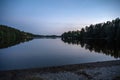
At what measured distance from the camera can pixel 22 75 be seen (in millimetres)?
7574

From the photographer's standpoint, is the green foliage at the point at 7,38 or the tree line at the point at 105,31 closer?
the tree line at the point at 105,31

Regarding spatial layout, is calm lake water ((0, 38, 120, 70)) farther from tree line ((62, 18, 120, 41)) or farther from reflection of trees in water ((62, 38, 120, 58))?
tree line ((62, 18, 120, 41))

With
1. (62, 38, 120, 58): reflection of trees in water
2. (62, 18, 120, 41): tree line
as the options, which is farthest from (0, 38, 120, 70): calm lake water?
(62, 18, 120, 41): tree line

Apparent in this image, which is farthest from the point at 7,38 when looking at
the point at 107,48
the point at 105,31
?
the point at 107,48

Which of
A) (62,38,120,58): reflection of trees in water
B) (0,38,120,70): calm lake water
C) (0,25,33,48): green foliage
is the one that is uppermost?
(0,25,33,48): green foliage

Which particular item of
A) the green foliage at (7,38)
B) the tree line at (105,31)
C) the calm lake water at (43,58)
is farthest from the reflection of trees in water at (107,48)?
the green foliage at (7,38)

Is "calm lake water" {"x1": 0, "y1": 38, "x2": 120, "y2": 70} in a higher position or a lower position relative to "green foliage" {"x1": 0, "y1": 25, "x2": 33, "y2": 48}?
lower

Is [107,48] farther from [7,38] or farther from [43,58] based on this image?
[7,38]

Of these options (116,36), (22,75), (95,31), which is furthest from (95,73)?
(95,31)

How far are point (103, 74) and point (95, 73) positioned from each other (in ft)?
1.32

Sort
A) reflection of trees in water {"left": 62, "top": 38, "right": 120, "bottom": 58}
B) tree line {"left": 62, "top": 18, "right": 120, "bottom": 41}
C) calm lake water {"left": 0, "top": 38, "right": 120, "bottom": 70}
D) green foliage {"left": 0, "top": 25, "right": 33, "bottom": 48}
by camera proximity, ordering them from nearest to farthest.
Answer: calm lake water {"left": 0, "top": 38, "right": 120, "bottom": 70}
reflection of trees in water {"left": 62, "top": 38, "right": 120, "bottom": 58}
tree line {"left": 62, "top": 18, "right": 120, "bottom": 41}
green foliage {"left": 0, "top": 25, "right": 33, "bottom": 48}

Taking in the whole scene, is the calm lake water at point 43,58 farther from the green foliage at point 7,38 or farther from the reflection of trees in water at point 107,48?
the green foliage at point 7,38

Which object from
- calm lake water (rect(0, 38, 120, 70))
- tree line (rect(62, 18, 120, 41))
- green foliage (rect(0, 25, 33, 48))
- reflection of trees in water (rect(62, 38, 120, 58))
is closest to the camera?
calm lake water (rect(0, 38, 120, 70))

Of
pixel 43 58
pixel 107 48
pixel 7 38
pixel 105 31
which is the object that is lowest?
pixel 43 58
